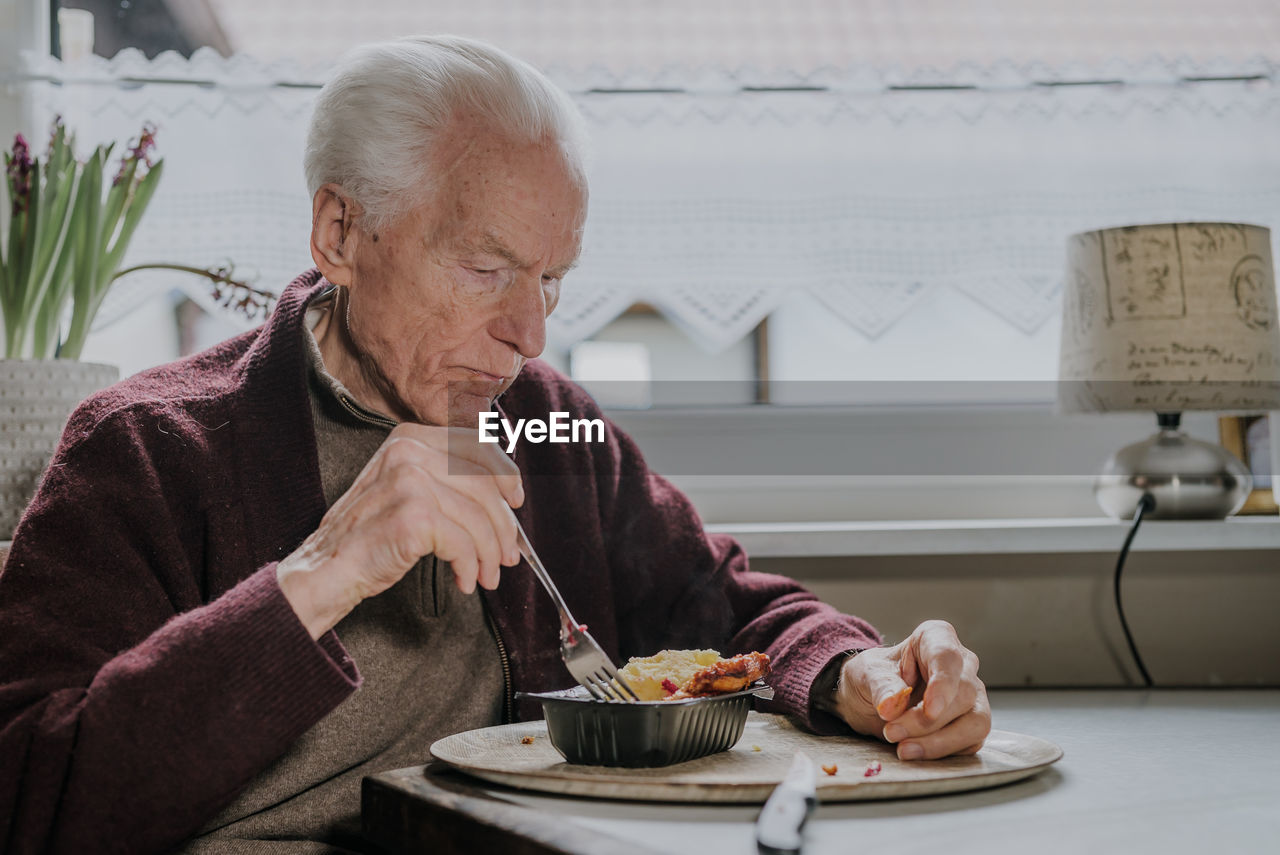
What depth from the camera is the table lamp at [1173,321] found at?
5.31ft

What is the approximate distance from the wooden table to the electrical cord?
66 centimetres

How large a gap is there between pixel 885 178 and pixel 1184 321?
552 millimetres

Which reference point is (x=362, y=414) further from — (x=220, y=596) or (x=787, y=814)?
(x=787, y=814)

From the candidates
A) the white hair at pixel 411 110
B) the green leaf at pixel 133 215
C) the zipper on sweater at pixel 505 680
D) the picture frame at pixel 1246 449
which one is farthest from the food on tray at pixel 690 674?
the picture frame at pixel 1246 449

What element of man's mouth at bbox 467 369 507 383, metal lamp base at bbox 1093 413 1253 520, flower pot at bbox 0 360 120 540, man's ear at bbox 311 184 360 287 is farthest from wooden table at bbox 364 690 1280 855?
flower pot at bbox 0 360 120 540

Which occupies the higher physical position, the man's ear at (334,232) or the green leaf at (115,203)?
the green leaf at (115,203)

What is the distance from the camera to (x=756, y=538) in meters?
1.73

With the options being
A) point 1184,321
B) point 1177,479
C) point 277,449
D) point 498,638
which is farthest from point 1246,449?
point 277,449

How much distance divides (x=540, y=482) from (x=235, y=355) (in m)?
0.42

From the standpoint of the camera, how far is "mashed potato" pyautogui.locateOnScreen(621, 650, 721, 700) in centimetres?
101

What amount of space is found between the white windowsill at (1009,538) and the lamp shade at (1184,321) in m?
0.20

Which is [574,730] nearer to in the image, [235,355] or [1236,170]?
[235,355]

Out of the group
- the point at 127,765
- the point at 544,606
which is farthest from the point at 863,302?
the point at 127,765

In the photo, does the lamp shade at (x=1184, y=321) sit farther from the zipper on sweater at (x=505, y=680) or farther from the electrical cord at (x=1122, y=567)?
the zipper on sweater at (x=505, y=680)
